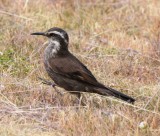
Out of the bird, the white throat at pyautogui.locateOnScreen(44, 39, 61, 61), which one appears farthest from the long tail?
the white throat at pyautogui.locateOnScreen(44, 39, 61, 61)

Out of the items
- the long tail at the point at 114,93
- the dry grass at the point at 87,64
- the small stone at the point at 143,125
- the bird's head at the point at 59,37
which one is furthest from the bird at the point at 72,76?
the small stone at the point at 143,125

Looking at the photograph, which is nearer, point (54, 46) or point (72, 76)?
point (72, 76)

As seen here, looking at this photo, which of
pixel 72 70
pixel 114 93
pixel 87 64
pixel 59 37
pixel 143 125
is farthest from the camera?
pixel 87 64

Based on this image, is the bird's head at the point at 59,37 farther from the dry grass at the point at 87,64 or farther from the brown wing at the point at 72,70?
the dry grass at the point at 87,64

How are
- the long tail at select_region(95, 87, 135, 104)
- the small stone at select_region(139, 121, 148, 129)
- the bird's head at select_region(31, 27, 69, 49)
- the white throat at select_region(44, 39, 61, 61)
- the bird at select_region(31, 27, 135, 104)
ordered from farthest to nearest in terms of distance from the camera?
1. the bird's head at select_region(31, 27, 69, 49)
2. the white throat at select_region(44, 39, 61, 61)
3. the bird at select_region(31, 27, 135, 104)
4. the long tail at select_region(95, 87, 135, 104)
5. the small stone at select_region(139, 121, 148, 129)

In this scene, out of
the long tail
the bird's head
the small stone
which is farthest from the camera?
the bird's head

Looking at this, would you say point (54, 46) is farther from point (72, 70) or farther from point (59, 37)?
point (72, 70)

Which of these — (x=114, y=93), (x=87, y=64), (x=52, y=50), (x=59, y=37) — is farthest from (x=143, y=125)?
(x=87, y=64)

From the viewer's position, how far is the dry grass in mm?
7098

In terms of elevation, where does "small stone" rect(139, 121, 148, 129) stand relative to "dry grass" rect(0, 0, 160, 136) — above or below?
below

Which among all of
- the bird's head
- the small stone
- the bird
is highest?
the bird's head

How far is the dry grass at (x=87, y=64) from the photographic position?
23.3 ft

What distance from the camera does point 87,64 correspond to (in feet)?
30.8

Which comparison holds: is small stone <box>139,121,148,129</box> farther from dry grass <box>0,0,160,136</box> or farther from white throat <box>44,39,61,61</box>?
white throat <box>44,39,61,61</box>
